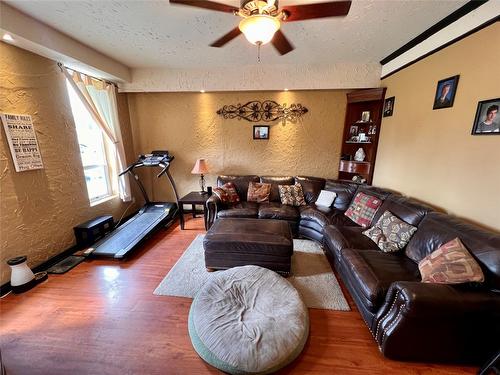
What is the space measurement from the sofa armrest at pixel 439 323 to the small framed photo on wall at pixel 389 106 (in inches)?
106

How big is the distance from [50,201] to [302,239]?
11.3 ft

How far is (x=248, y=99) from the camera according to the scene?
396cm

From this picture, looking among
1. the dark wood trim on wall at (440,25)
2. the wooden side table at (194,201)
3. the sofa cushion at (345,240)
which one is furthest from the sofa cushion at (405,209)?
the wooden side table at (194,201)

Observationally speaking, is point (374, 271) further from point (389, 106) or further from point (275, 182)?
point (389, 106)

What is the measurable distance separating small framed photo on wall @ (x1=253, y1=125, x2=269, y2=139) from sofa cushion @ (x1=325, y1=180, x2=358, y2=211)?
1.55 m

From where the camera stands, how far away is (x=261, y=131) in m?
4.05

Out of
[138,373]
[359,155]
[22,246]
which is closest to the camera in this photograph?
[138,373]

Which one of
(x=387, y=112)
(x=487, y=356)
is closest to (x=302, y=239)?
(x=487, y=356)

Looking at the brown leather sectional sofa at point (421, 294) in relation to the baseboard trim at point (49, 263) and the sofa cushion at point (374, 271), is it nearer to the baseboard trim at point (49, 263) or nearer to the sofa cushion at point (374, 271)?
the sofa cushion at point (374, 271)

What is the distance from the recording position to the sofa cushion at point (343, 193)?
11.2 ft

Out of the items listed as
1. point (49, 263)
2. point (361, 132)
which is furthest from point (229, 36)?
point (49, 263)

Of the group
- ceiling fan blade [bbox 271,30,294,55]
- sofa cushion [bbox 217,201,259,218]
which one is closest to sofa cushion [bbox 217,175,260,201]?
sofa cushion [bbox 217,201,259,218]

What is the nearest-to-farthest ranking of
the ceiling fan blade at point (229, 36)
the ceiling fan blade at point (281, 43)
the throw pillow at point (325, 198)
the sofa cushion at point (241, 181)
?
the ceiling fan blade at point (229, 36) < the ceiling fan blade at point (281, 43) < the throw pillow at point (325, 198) < the sofa cushion at point (241, 181)

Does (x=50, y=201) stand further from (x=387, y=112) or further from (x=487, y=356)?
(x=387, y=112)
